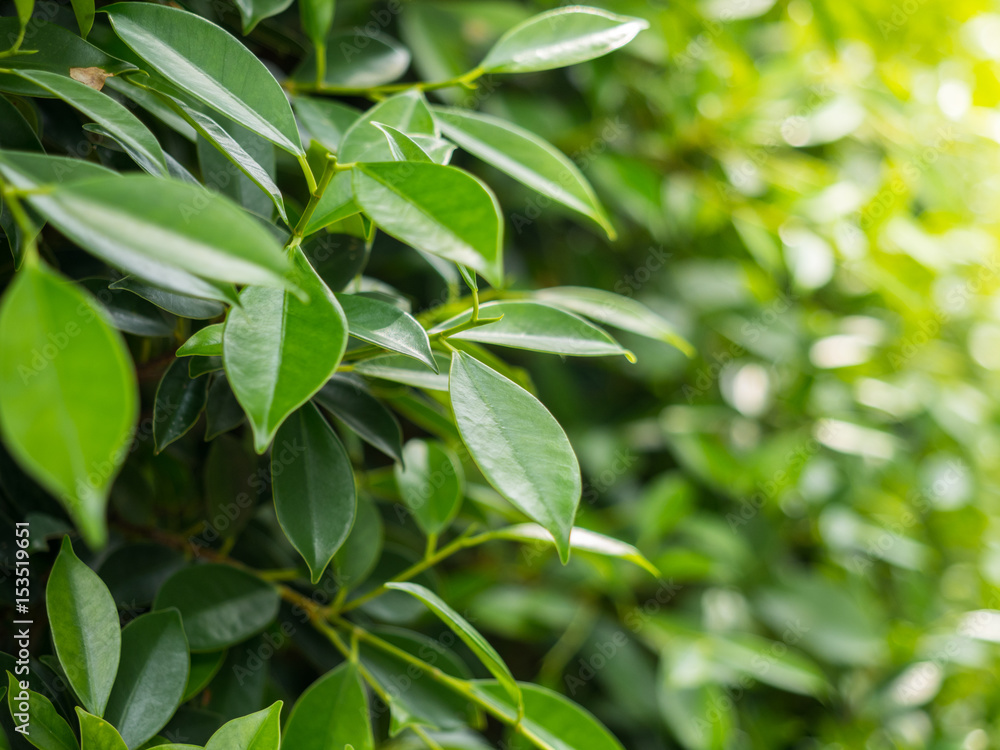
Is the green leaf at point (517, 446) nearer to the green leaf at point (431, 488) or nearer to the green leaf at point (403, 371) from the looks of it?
the green leaf at point (403, 371)

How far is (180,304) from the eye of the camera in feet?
1.01

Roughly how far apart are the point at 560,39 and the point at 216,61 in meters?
0.19

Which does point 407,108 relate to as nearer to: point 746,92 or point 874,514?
point 746,92

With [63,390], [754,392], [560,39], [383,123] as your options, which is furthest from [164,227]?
[754,392]

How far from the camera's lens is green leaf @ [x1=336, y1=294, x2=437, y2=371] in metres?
0.28

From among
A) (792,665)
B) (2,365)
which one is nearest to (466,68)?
(2,365)

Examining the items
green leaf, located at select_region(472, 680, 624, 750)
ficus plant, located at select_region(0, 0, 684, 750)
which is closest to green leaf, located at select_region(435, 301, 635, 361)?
ficus plant, located at select_region(0, 0, 684, 750)

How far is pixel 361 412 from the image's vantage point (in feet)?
1.25

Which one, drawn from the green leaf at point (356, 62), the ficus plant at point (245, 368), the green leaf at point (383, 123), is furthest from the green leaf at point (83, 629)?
the green leaf at point (356, 62)

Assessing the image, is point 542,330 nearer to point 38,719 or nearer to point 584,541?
point 584,541

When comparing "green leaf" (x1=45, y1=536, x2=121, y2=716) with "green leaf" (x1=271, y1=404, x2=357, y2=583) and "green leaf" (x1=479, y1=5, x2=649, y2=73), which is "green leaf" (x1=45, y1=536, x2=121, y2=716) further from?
"green leaf" (x1=479, y1=5, x2=649, y2=73)

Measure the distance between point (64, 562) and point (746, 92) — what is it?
829 mm

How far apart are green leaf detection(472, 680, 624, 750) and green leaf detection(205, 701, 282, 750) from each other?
0.46 feet

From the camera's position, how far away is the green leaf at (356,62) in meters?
0.46
